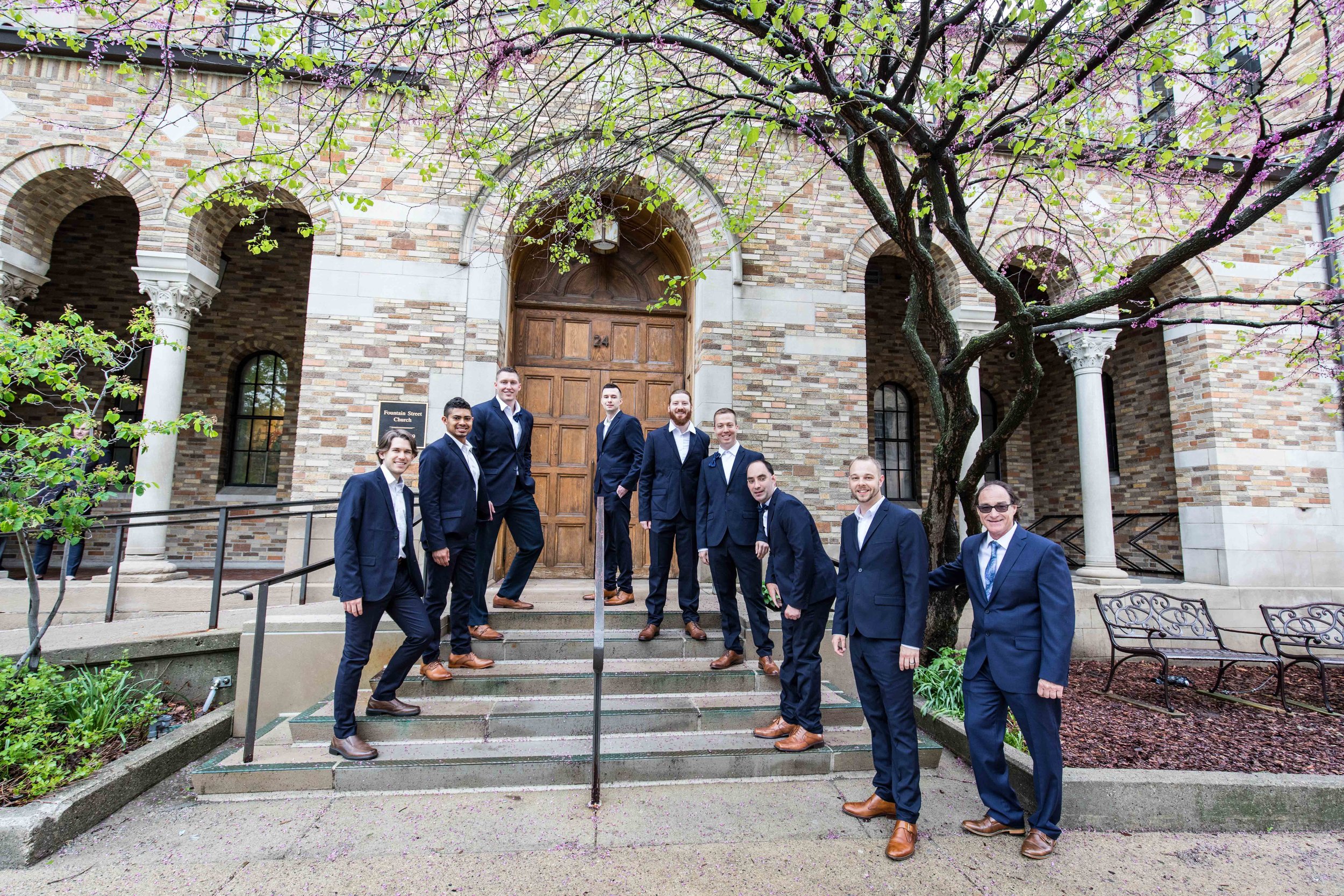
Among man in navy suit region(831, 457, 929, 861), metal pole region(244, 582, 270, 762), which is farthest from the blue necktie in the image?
metal pole region(244, 582, 270, 762)

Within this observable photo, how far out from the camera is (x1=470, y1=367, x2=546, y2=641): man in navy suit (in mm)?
5191

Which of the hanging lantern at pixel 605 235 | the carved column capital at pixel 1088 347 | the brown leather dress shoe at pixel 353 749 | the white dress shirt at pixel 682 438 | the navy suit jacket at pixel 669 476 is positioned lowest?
the brown leather dress shoe at pixel 353 749

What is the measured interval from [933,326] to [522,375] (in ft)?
16.4

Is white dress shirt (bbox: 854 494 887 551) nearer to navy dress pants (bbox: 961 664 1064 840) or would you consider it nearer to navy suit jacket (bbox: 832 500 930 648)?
navy suit jacket (bbox: 832 500 930 648)

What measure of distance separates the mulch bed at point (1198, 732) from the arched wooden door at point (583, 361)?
4.91 meters

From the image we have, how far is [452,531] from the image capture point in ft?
15.1

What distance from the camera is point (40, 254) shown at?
8.15 m

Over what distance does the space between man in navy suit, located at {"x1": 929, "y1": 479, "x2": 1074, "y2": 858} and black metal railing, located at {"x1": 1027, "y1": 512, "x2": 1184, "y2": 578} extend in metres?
7.80

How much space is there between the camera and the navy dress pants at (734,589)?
4.70m

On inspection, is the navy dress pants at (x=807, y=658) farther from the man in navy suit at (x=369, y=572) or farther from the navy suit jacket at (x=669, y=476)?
the man in navy suit at (x=369, y=572)

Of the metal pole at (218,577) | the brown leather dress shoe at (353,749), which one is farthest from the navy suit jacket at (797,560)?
the metal pole at (218,577)

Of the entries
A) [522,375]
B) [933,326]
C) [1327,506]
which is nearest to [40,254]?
[522,375]

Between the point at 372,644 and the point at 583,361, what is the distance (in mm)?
5220

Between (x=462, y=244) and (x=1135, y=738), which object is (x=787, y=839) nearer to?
(x=1135, y=738)
